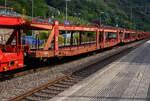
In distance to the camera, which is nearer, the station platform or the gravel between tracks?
the station platform

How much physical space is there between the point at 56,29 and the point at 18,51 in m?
3.94

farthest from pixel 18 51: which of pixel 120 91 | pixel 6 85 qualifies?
pixel 120 91

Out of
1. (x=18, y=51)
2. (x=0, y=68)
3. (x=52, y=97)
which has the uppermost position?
(x=18, y=51)

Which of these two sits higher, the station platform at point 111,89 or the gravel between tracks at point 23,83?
the station platform at point 111,89

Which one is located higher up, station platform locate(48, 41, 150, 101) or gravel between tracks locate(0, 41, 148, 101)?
station platform locate(48, 41, 150, 101)

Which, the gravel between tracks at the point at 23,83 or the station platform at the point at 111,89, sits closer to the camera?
the station platform at the point at 111,89

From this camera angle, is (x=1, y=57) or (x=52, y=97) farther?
(x=1, y=57)

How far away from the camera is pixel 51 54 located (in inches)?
517

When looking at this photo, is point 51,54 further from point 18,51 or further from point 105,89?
point 105,89

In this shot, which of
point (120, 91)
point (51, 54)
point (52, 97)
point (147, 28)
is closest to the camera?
point (52, 97)

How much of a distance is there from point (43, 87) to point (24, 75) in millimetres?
2938

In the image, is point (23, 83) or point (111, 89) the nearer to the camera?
point (111, 89)

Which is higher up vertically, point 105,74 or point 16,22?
point 16,22

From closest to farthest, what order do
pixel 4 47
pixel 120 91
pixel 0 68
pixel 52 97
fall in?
pixel 52 97 < pixel 120 91 < pixel 0 68 < pixel 4 47
